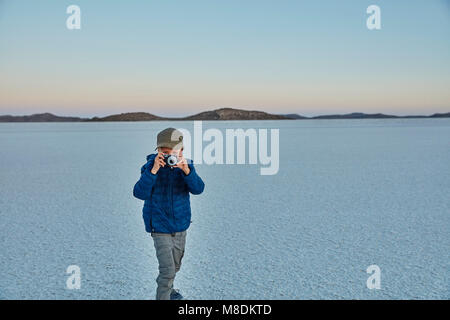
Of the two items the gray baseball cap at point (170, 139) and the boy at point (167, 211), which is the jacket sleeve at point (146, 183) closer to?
the boy at point (167, 211)

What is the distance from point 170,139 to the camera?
212cm

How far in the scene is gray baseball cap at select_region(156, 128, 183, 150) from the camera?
2123 millimetres

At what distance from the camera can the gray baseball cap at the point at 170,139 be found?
6.97 ft

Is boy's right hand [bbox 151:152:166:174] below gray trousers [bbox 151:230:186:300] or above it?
above

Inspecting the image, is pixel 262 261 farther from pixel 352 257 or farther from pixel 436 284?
pixel 436 284

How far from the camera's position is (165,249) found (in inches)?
87.8

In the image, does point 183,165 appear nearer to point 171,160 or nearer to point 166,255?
point 171,160

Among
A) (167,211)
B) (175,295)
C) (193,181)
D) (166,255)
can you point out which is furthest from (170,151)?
(175,295)

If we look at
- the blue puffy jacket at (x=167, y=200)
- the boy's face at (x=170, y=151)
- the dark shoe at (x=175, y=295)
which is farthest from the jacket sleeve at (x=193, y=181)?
the dark shoe at (x=175, y=295)

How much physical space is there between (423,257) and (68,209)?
3.88 meters

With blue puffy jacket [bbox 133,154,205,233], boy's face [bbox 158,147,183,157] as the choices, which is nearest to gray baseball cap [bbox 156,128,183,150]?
boy's face [bbox 158,147,183,157]

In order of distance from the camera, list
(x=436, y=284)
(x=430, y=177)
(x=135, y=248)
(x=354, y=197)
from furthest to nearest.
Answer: (x=430, y=177) → (x=354, y=197) → (x=135, y=248) → (x=436, y=284)

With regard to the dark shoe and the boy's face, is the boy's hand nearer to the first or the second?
the boy's face
